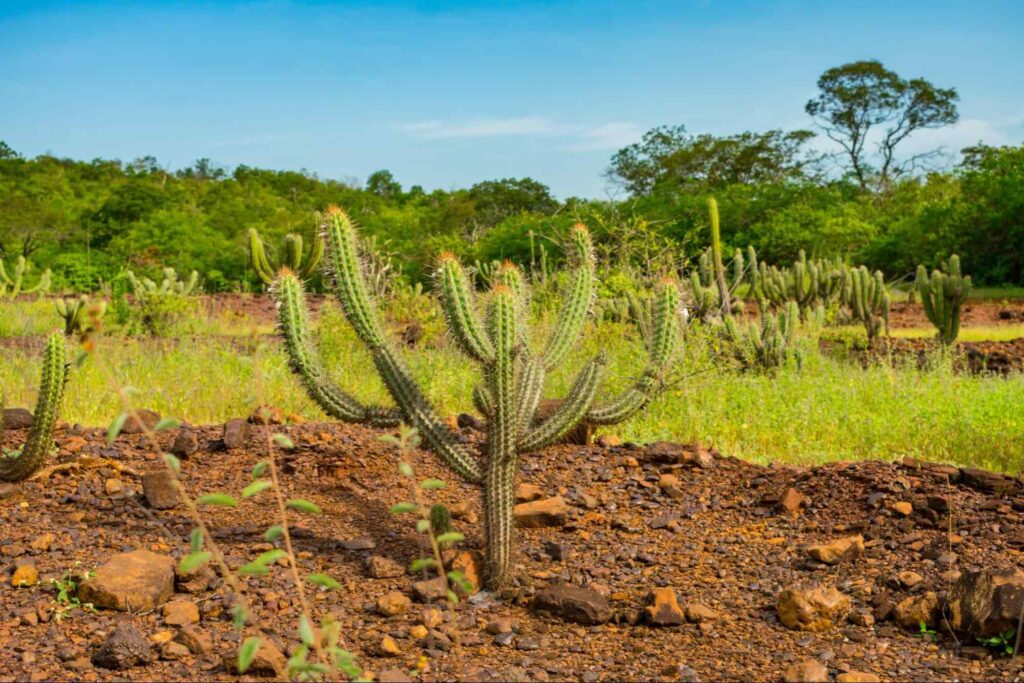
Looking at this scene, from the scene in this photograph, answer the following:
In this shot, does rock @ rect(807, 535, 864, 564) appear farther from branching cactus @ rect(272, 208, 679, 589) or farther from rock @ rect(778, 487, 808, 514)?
branching cactus @ rect(272, 208, 679, 589)

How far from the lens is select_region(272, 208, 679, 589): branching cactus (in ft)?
12.3

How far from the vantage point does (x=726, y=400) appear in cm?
743

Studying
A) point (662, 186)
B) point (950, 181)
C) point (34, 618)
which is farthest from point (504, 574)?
point (950, 181)

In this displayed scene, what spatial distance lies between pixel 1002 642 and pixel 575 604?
1.39 metres

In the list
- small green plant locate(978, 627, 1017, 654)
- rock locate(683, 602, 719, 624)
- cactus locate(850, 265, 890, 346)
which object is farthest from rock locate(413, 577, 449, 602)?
cactus locate(850, 265, 890, 346)

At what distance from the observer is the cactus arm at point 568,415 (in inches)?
156

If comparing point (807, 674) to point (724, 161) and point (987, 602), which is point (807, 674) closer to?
point (987, 602)

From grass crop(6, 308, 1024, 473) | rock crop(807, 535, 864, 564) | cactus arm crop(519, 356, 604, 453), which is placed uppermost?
cactus arm crop(519, 356, 604, 453)

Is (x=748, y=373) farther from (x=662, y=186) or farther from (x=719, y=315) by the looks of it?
(x=662, y=186)

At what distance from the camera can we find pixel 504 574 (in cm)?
375

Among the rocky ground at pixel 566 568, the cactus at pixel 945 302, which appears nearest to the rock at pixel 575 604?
the rocky ground at pixel 566 568

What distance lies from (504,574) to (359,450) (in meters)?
1.50

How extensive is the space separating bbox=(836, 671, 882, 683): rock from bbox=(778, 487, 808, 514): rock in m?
1.49

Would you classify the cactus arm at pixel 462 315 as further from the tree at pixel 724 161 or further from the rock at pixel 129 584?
the tree at pixel 724 161
